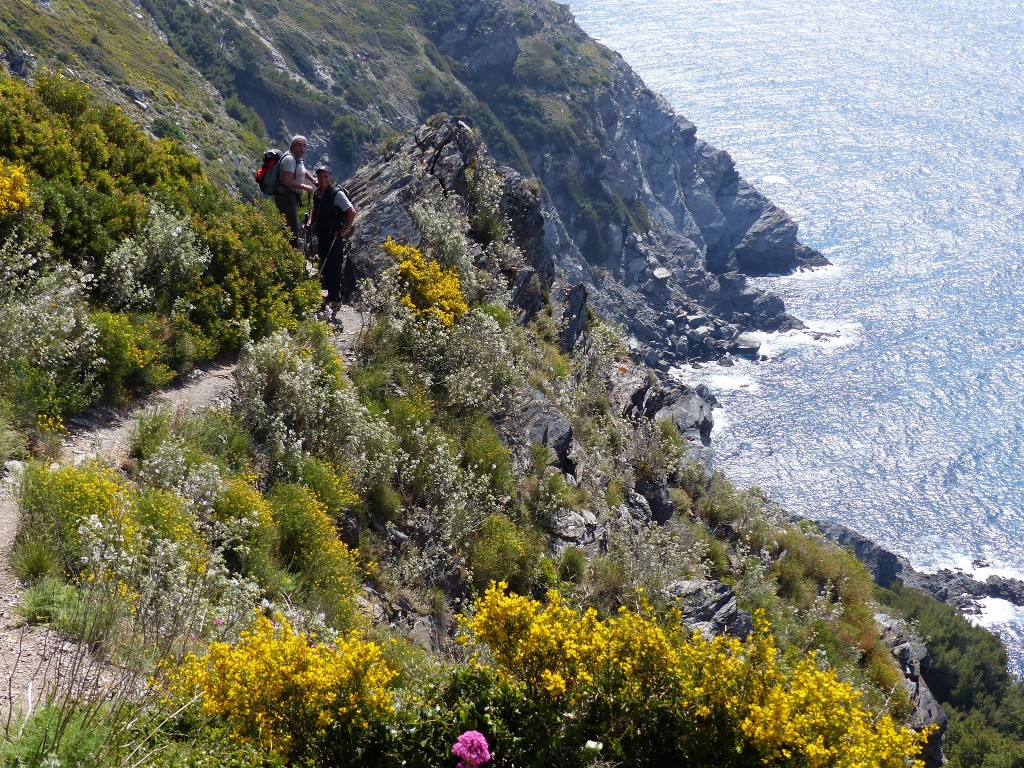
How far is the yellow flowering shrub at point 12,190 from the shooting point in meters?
8.64

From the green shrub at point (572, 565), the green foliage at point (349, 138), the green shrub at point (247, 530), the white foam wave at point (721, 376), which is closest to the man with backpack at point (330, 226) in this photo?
the green shrub at point (572, 565)

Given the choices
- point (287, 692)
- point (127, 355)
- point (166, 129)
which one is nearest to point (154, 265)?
point (127, 355)

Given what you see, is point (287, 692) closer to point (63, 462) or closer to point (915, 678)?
point (63, 462)

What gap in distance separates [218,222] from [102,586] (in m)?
7.29

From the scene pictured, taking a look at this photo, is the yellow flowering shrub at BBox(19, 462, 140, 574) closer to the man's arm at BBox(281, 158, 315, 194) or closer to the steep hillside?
the man's arm at BBox(281, 158, 315, 194)

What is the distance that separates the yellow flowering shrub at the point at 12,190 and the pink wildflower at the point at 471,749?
298 inches

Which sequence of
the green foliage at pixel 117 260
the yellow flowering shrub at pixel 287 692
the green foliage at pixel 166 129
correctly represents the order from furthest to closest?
the green foliage at pixel 166 129 < the green foliage at pixel 117 260 < the yellow flowering shrub at pixel 287 692

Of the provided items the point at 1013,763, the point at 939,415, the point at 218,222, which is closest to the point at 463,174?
the point at 218,222

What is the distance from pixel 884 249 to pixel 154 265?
115 metres

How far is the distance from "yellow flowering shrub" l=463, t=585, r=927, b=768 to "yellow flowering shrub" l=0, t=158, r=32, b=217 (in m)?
7.02

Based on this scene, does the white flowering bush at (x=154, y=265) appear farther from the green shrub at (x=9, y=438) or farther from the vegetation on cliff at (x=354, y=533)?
the green shrub at (x=9, y=438)

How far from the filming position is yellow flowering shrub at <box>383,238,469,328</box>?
13348 millimetres

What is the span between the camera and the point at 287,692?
4.60 m

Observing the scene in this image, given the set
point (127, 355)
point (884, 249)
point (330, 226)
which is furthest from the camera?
point (884, 249)
